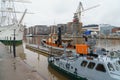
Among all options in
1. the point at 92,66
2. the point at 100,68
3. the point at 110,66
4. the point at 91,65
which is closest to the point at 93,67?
the point at 92,66

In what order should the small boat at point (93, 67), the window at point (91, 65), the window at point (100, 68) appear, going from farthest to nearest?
1. the window at point (91, 65)
2. the window at point (100, 68)
3. the small boat at point (93, 67)

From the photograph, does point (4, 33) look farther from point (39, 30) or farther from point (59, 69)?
point (39, 30)

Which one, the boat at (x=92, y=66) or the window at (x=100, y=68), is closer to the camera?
the boat at (x=92, y=66)

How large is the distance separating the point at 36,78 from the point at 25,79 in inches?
33.5

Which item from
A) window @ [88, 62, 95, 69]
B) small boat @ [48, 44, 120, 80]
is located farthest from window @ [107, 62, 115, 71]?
window @ [88, 62, 95, 69]

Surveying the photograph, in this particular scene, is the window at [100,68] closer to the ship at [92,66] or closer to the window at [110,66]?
the ship at [92,66]

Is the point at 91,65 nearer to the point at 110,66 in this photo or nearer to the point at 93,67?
the point at 93,67

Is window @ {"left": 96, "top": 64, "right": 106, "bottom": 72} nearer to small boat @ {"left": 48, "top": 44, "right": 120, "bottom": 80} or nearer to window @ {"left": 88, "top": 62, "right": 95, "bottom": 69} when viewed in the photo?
small boat @ {"left": 48, "top": 44, "right": 120, "bottom": 80}

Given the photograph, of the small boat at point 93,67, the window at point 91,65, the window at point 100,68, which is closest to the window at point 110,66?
the small boat at point 93,67

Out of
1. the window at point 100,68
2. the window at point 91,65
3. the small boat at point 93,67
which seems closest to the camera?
the small boat at point 93,67

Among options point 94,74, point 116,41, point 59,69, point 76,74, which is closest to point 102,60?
point 94,74

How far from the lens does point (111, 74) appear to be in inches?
571

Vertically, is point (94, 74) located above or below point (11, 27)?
below

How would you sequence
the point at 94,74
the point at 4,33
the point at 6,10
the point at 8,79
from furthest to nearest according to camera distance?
the point at 6,10 → the point at 4,33 → the point at 94,74 → the point at 8,79
